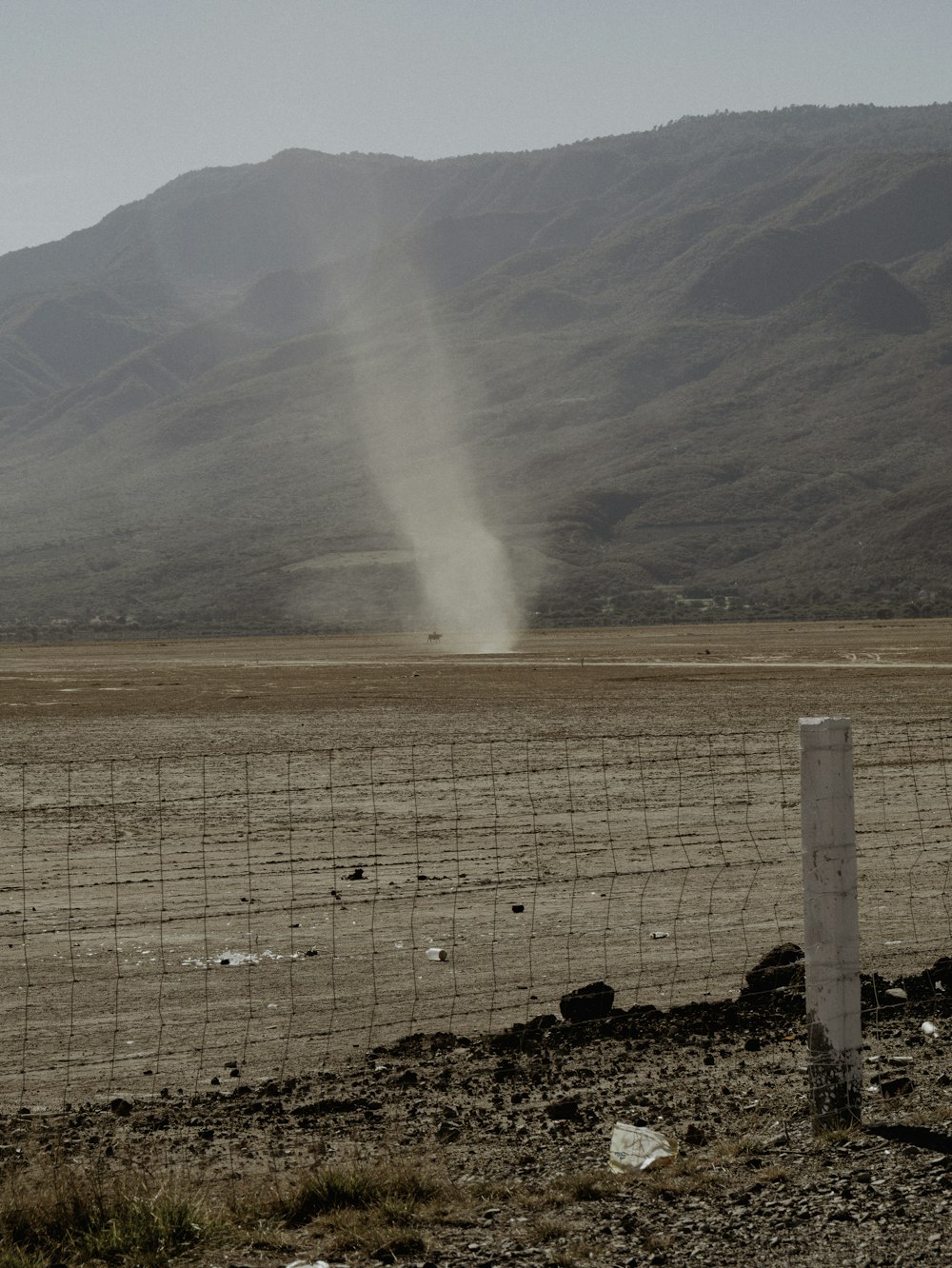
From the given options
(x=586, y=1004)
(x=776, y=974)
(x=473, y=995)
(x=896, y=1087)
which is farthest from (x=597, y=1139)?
(x=473, y=995)

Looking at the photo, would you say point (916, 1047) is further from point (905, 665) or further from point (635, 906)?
point (905, 665)

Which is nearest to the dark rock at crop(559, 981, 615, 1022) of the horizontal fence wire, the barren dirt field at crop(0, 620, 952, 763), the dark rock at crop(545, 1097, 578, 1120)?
the horizontal fence wire

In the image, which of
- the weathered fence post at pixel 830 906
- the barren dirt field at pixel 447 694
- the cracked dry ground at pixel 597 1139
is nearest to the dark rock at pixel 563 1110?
the cracked dry ground at pixel 597 1139

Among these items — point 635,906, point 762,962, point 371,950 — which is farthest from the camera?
point 635,906

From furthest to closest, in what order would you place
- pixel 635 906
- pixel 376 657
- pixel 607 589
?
pixel 607 589, pixel 376 657, pixel 635 906

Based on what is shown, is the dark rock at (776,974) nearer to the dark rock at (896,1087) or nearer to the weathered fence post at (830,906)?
the dark rock at (896,1087)

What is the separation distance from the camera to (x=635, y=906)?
39.9 ft

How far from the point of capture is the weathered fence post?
5988 millimetres

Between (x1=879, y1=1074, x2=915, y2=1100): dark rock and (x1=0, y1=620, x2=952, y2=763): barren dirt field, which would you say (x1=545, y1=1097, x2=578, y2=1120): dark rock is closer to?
(x1=879, y1=1074, x2=915, y2=1100): dark rock

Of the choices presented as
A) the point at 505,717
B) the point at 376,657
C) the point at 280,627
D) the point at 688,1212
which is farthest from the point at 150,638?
the point at 688,1212

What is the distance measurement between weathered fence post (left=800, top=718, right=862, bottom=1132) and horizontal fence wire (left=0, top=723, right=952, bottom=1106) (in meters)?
2.84

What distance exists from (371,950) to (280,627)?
12229 centimetres

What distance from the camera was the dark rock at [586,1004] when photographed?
845 cm

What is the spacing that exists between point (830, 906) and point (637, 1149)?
1.20 meters
